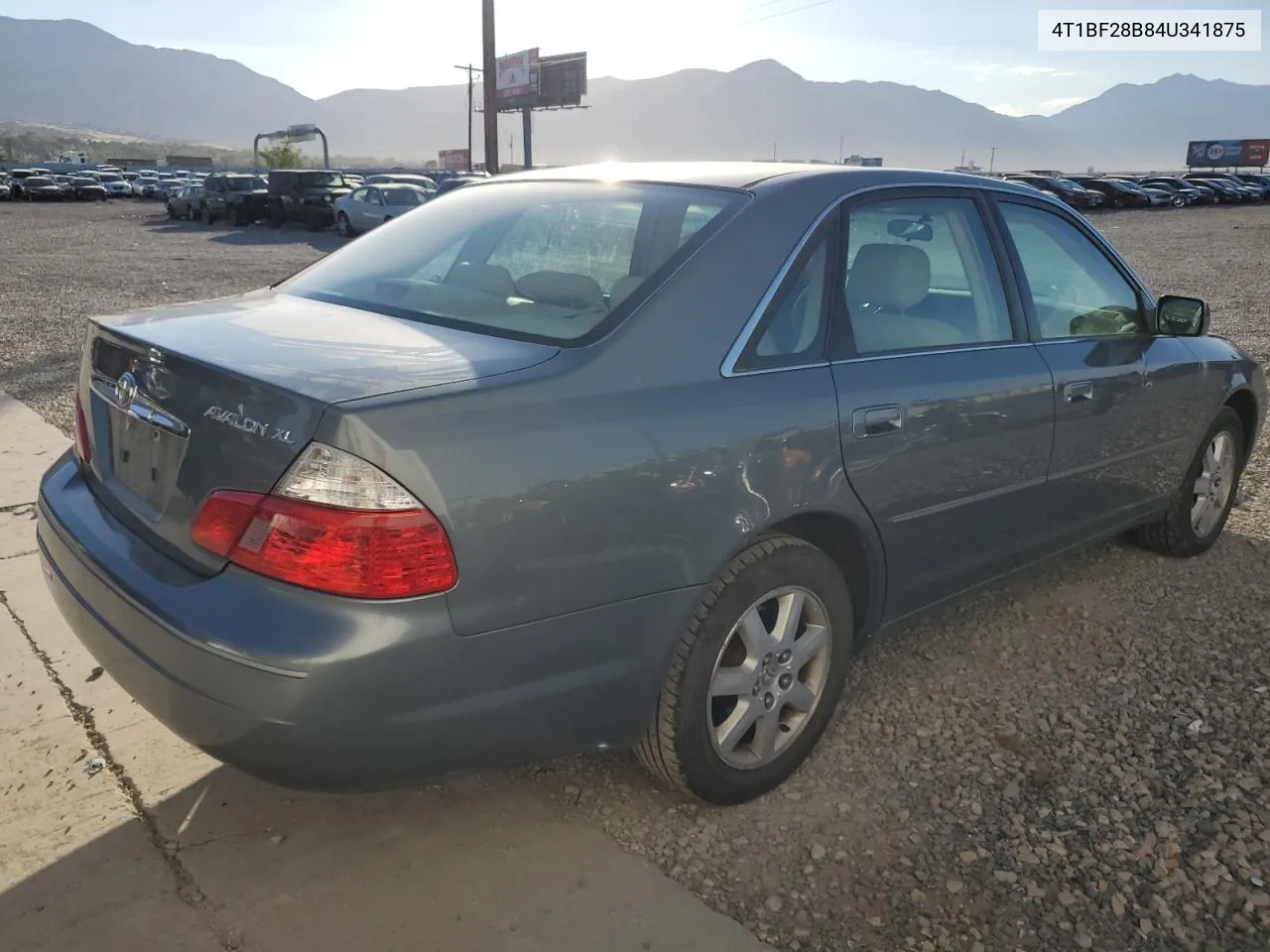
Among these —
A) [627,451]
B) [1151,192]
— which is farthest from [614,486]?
[1151,192]

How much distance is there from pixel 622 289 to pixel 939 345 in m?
1.05

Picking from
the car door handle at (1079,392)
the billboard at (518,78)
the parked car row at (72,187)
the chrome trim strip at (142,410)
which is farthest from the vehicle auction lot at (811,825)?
the billboard at (518,78)

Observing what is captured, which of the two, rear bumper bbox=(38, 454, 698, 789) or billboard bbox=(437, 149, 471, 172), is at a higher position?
billboard bbox=(437, 149, 471, 172)

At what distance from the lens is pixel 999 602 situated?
12.9 ft

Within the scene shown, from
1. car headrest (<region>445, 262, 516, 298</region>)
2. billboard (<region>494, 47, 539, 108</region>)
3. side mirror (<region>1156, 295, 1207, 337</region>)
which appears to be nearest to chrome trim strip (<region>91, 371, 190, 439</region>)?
→ car headrest (<region>445, 262, 516, 298</region>)

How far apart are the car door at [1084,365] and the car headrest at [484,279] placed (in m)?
1.66

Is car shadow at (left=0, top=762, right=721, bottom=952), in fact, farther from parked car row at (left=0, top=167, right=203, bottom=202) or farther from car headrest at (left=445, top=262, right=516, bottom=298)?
parked car row at (left=0, top=167, right=203, bottom=202)

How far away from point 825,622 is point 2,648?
8.78 feet

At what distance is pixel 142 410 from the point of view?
7.52 feet

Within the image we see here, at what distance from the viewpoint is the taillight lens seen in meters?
1.88

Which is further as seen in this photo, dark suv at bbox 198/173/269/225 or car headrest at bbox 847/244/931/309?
dark suv at bbox 198/173/269/225

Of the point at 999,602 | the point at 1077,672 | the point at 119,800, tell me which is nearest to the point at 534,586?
the point at 119,800

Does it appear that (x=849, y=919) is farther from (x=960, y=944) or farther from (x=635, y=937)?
(x=635, y=937)

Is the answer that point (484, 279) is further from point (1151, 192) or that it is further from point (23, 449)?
point (1151, 192)
